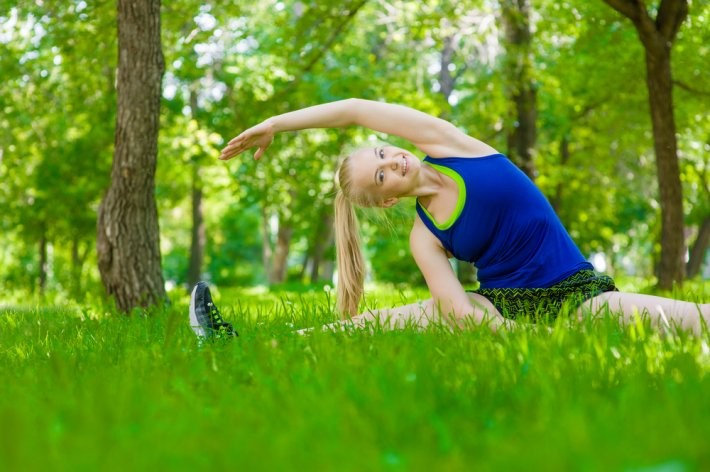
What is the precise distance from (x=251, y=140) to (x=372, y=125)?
0.69 metres

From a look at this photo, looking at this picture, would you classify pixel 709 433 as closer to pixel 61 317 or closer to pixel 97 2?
pixel 61 317

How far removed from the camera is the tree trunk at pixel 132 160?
20.9ft

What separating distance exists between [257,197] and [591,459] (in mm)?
15577

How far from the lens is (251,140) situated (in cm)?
414

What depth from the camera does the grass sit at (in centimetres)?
151

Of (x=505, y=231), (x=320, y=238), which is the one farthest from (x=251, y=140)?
(x=320, y=238)

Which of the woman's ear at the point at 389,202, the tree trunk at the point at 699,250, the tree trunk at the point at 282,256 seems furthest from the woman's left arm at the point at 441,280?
the tree trunk at the point at 699,250

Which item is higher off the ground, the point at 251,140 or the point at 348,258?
the point at 251,140

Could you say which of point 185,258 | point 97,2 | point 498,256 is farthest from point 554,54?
point 185,258

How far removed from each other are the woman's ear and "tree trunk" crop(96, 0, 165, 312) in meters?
2.80

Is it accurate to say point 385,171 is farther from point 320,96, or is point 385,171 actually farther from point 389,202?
point 320,96

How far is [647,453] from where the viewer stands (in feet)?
4.60

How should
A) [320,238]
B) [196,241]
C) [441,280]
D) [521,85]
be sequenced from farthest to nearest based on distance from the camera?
1. [320,238]
2. [196,241]
3. [521,85]
4. [441,280]

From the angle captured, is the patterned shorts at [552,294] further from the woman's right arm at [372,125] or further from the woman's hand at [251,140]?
the woman's hand at [251,140]
